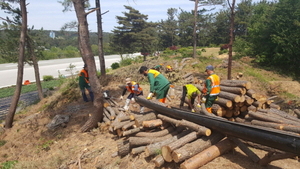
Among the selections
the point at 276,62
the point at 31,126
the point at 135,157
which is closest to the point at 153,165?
the point at 135,157

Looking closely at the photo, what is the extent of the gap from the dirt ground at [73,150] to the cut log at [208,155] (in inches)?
5.0

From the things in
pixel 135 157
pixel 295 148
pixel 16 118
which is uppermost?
pixel 295 148

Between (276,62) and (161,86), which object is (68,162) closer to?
(161,86)

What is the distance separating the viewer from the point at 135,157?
4648 millimetres

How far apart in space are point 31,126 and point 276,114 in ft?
30.6

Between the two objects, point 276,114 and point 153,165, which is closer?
point 153,165

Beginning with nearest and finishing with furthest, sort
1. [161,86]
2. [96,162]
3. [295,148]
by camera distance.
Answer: [295,148], [96,162], [161,86]

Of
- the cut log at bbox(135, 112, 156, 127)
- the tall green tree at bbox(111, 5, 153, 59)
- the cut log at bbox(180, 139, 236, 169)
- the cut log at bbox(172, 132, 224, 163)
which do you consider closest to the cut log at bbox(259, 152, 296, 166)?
the cut log at bbox(180, 139, 236, 169)

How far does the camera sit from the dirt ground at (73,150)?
401cm

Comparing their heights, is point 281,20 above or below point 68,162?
above

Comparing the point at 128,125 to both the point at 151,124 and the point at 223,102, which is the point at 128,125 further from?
the point at 223,102

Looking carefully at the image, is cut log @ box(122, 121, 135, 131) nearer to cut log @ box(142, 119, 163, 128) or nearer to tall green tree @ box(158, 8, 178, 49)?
cut log @ box(142, 119, 163, 128)

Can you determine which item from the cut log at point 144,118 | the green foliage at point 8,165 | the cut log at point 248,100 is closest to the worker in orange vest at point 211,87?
the cut log at point 248,100

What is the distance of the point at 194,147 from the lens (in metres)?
3.89
